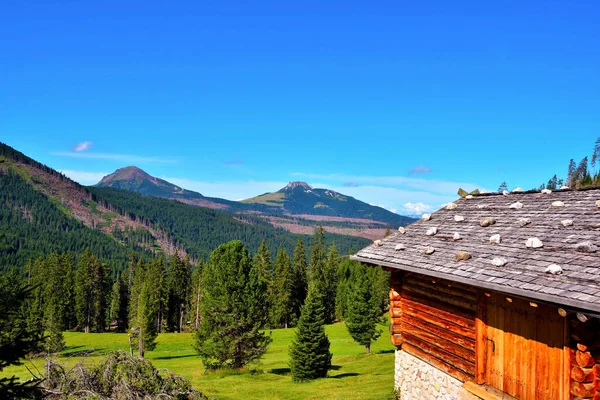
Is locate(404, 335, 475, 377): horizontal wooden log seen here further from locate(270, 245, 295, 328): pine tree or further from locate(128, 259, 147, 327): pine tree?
locate(270, 245, 295, 328): pine tree

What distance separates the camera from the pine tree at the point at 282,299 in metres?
82.0

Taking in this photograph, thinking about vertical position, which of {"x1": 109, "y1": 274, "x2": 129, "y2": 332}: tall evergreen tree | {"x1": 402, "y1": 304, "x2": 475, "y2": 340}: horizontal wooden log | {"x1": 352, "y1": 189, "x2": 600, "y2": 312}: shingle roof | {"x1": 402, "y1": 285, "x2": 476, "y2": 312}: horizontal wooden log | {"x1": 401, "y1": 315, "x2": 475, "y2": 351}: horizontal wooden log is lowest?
{"x1": 109, "y1": 274, "x2": 129, "y2": 332}: tall evergreen tree

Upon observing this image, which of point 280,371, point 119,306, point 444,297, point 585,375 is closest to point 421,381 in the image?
point 444,297

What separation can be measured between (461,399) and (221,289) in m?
23.2

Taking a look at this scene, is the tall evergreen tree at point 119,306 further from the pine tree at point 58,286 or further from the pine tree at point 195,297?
the pine tree at point 195,297

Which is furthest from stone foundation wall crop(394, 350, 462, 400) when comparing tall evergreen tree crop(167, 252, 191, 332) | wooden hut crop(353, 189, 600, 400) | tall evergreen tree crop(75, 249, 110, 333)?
tall evergreen tree crop(75, 249, 110, 333)

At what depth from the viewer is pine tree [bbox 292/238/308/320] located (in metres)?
87.6

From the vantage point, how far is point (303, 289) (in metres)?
92.4

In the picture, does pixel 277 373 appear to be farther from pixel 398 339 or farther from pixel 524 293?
pixel 524 293

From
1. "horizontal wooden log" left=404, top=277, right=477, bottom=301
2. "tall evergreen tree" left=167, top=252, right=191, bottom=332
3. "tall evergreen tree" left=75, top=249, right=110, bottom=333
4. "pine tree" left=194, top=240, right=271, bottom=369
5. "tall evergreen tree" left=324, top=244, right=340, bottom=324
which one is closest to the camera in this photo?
"horizontal wooden log" left=404, top=277, right=477, bottom=301

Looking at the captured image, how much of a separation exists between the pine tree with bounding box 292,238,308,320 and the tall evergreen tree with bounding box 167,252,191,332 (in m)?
21.6

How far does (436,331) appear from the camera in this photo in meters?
14.3

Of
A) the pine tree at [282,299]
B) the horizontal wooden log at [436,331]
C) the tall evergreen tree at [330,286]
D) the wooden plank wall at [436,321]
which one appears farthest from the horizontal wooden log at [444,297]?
the tall evergreen tree at [330,286]

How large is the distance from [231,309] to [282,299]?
50.4 metres
